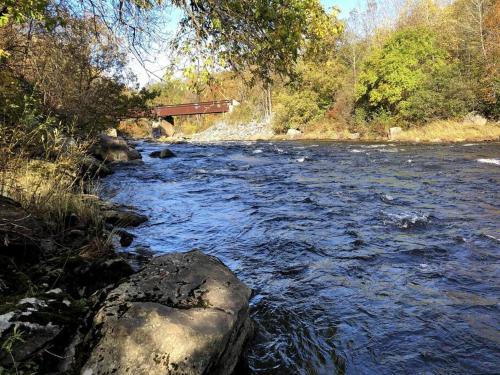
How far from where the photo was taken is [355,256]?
20.5ft

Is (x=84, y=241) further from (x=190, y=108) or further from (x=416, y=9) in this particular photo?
(x=190, y=108)

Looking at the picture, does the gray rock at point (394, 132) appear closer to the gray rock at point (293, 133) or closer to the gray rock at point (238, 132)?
the gray rock at point (293, 133)

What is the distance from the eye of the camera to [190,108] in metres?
55.3

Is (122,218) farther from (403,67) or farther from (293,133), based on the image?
(293,133)

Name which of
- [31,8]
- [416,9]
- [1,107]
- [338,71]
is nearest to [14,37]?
[1,107]

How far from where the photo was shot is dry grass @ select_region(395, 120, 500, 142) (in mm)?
23641

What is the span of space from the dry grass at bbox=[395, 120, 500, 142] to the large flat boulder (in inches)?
930

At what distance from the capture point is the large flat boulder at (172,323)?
9.36 feet

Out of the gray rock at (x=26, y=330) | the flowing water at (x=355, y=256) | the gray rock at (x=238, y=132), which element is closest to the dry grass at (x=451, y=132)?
the flowing water at (x=355, y=256)

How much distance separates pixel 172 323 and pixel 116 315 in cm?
45

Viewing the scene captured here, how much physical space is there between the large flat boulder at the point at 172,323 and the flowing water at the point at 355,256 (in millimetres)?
655

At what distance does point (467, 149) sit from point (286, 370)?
18689 mm

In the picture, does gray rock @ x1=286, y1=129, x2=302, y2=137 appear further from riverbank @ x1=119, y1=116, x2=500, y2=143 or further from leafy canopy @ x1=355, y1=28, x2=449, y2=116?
leafy canopy @ x1=355, y1=28, x2=449, y2=116

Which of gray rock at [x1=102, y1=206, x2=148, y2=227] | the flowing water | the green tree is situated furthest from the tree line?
gray rock at [x1=102, y1=206, x2=148, y2=227]
